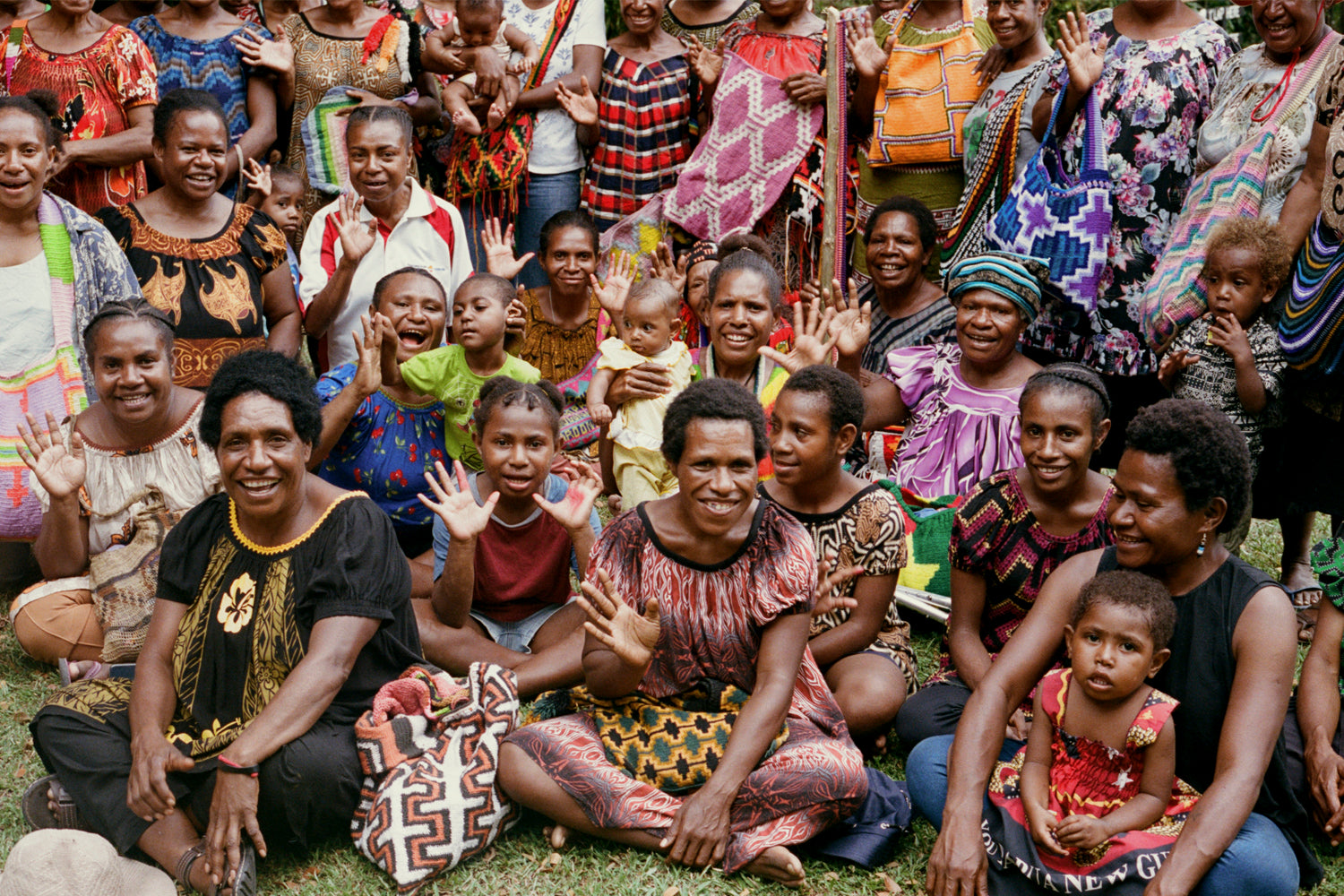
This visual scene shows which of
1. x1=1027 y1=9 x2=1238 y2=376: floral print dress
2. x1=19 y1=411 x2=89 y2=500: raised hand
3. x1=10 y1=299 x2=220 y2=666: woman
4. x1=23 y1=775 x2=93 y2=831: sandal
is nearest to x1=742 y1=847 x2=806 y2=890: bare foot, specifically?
x1=23 y1=775 x2=93 y2=831: sandal

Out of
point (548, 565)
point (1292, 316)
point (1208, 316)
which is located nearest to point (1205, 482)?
point (1292, 316)

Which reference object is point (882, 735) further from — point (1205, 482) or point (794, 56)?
point (794, 56)

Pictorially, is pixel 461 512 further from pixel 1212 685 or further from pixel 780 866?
pixel 1212 685

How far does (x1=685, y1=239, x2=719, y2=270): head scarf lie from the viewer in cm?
607

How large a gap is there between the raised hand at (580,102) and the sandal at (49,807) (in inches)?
155

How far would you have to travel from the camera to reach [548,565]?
461cm

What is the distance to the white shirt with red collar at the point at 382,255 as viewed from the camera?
5.91m

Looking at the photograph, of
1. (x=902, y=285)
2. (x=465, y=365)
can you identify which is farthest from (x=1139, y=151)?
(x=465, y=365)

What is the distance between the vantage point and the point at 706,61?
6398mm

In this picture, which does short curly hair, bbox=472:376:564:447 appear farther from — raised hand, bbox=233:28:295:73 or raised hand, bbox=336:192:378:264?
raised hand, bbox=233:28:295:73

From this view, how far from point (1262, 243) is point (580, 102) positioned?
3251 millimetres

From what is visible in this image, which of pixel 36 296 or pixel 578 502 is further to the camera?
pixel 36 296

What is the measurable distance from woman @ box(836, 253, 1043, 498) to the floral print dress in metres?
0.34

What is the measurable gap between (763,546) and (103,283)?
294 centimetres
